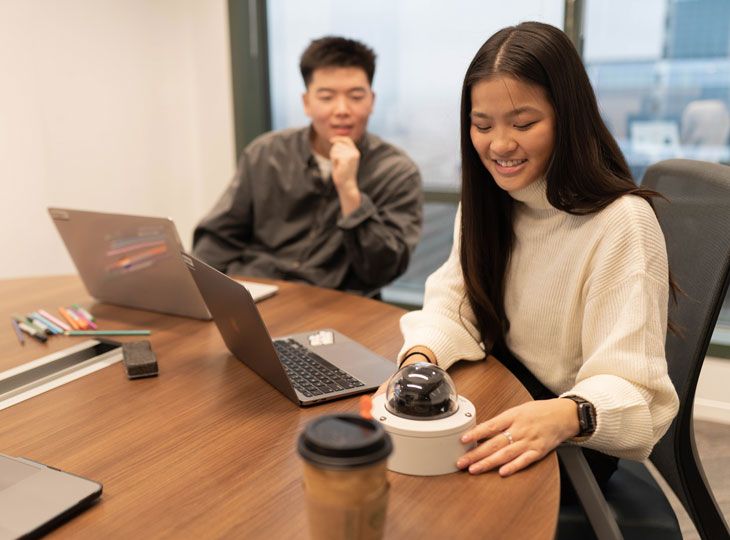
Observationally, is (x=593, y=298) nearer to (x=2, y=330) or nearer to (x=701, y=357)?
(x=701, y=357)

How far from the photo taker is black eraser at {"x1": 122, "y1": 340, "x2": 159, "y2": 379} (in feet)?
4.00

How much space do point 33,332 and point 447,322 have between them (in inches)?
33.3

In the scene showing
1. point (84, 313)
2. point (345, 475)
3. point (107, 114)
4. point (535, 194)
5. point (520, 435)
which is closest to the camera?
point (345, 475)

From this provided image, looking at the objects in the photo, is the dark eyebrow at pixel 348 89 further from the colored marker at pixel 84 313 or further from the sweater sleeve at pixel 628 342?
the sweater sleeve at pixel 628 342

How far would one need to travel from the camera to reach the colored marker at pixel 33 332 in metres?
1.42

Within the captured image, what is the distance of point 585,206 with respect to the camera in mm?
1161

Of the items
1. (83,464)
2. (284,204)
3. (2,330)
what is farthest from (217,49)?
(83,464)

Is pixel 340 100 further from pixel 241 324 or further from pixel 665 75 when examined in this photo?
pixel 665 75

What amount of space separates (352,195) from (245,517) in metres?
1.31

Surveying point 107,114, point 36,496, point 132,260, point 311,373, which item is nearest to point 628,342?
point 311,373

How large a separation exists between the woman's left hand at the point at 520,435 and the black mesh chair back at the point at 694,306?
0.85 feet

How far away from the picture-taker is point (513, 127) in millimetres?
1151

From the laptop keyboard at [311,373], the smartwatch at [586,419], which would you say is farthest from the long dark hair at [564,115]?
the laptop keyboard at [311,373]

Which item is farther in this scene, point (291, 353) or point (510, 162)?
point (291, 353)
